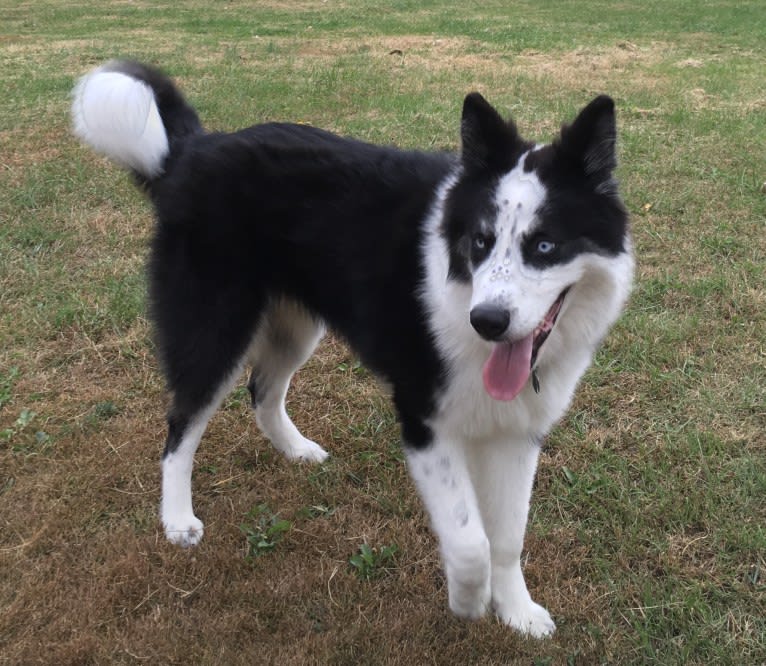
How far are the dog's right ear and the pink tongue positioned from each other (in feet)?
1.74

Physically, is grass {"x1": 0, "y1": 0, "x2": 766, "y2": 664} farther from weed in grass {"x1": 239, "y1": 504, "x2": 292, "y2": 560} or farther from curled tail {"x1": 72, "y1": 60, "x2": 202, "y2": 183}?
curled tail {"x1": 72, "y1": 60, "x2": 202, "y2": 183}

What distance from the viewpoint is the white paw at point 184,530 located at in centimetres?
287

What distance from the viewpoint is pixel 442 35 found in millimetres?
13445

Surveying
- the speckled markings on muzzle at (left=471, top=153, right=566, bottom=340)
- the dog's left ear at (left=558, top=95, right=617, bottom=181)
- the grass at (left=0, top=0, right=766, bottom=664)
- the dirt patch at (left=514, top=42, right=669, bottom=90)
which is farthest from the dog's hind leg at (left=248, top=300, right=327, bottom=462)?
the dirt patch at (left=514, top=42, right=669, bottom=90)

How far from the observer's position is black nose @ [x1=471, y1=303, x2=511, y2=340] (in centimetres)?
195

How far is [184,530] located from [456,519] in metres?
1.14

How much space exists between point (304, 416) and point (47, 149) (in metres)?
4.47

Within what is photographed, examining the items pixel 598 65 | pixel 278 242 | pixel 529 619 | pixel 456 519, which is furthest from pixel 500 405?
pixel 598 65

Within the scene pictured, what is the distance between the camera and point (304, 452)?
3330 millimetres

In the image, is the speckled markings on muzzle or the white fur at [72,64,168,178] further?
the white fur at [72,64,168,178]

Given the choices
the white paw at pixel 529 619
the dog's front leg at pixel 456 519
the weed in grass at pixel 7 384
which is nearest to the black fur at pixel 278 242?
the dog's front leg at pixel 456 519

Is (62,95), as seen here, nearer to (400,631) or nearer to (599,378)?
(599,378)

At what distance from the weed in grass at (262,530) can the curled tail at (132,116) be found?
54.2 inches

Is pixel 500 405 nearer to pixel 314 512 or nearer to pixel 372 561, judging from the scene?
pixel 372 561
